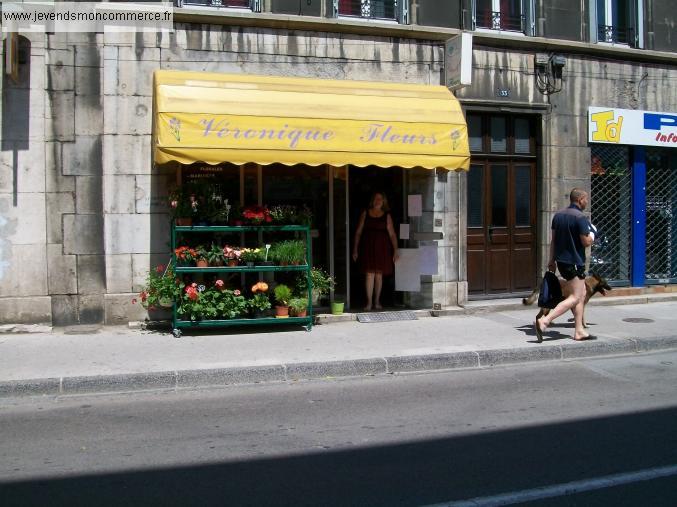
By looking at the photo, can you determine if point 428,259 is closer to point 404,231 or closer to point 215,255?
point 404,231

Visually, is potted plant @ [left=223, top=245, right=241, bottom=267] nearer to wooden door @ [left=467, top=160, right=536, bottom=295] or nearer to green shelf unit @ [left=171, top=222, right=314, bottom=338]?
green shelf unit @ [left=171, top=222, right=314, bottom=338]

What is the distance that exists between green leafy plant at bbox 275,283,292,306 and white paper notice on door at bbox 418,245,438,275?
2.34 metres

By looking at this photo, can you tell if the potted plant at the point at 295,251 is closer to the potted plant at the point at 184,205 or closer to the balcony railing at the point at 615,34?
the potted plant at the point at 184,205

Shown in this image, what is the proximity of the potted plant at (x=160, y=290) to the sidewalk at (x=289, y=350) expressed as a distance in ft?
1.48

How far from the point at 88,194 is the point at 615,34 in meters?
Result: 9.47

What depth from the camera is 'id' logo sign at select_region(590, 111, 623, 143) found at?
12.1 m

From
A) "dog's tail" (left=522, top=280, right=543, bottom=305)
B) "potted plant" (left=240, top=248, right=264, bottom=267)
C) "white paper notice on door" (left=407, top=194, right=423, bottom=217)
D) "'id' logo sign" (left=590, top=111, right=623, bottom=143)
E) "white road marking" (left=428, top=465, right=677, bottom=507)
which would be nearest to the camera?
"white road marking" (left=428, top=465, right=677, bottom=507)

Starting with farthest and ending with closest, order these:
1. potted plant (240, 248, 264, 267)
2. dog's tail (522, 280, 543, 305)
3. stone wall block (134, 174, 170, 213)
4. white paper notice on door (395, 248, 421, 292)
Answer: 1. dog's tail (522, 280, 543, 305)
2. white paper notice on door (395, 248, 421, 292)
3. stone wall block (134, 174, 170, 213)
4. potted plant (240, 248, 264, 267)

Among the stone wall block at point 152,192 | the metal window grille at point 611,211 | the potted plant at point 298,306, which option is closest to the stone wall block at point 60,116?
the stone wall block at point 152,192

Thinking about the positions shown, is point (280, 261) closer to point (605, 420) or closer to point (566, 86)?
point (605, 420)

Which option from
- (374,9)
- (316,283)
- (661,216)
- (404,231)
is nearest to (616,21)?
(661,216)

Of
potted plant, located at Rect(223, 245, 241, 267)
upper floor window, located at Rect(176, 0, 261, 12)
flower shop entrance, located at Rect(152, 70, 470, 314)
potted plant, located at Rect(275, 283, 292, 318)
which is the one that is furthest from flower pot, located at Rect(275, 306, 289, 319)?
upper floor window, located at Rect(176, 0, 261, 12)

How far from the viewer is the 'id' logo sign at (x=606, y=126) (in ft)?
39.9

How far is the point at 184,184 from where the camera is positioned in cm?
941
